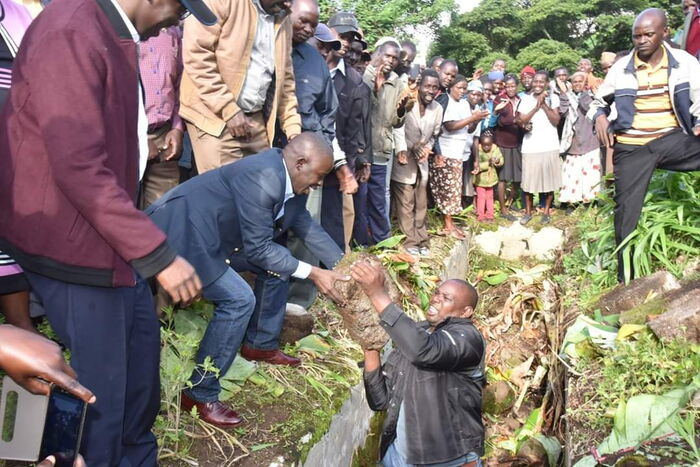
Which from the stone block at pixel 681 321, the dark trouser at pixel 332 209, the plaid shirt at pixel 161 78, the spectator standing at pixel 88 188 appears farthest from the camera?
the dark trouser at pixel 332 209

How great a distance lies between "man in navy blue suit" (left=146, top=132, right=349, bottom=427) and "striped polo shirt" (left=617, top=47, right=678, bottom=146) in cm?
299

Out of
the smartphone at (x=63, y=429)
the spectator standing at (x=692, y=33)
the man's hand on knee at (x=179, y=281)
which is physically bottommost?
the smartphone at (x=63, y=429)

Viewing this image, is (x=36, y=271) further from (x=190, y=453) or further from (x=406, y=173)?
(x=406, y=173)

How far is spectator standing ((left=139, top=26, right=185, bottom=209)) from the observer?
414 cm

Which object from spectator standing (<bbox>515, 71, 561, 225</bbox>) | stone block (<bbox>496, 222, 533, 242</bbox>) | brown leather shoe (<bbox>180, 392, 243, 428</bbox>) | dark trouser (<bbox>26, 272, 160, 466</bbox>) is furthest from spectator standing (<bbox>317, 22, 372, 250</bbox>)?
spectator standing (<bbox>515, 71, 561, 225</bbox>)

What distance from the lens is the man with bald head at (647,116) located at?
4.98 metres

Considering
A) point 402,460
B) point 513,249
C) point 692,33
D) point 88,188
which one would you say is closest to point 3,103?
point 88,188

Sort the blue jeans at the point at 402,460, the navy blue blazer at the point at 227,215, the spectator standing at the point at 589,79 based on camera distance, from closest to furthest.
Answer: the blue jeans at the point at 402,460, the navy blue blazer at the point at 227,215, the spectator standing at the point at 589,79

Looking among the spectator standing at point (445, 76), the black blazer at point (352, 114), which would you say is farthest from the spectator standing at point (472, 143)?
the black blazer at point (352, 114)

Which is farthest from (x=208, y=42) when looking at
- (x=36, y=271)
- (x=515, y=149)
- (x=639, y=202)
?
(x=515, y=149)

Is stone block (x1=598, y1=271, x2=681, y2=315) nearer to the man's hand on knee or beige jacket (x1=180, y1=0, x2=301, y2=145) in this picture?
beige jacket (x1=180, y1=0, x2=301, y2=145)

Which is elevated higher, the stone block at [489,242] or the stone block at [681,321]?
the stone block at [681,321]

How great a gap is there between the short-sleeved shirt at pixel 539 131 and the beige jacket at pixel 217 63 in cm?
623

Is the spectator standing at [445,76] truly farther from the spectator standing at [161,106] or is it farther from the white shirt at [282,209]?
the white shirt at [282,209]
